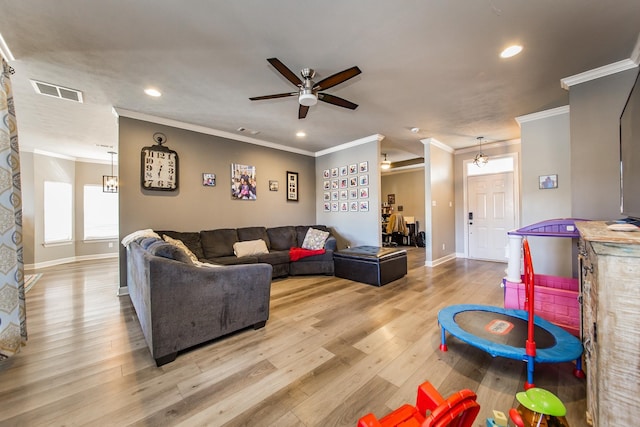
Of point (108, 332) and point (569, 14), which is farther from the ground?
point (569, 14)

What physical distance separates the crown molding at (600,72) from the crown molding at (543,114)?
86 cm

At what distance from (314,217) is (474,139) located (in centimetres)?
401

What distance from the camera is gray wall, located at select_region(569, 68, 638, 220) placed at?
258cm

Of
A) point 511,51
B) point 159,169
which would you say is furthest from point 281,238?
point 511,51

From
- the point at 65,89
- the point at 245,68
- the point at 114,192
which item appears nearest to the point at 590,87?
the point at 245,68

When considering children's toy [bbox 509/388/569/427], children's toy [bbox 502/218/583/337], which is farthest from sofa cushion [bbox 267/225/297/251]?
children's toy [bbox 509/388/569/427]

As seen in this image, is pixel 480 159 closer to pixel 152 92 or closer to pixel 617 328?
pixel 617 328

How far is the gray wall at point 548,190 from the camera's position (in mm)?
3604

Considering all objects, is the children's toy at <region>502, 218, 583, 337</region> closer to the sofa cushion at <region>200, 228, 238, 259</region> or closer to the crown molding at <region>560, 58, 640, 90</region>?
the crown molding at <region>560, 58, 640, 90</region>

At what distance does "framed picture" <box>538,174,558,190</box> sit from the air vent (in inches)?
259

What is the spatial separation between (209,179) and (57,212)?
4782 millimetres

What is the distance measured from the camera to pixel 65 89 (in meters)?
3.02

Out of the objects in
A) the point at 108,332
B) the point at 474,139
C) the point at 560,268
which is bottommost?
the point at 108,332

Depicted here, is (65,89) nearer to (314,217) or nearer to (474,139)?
(314,217)
